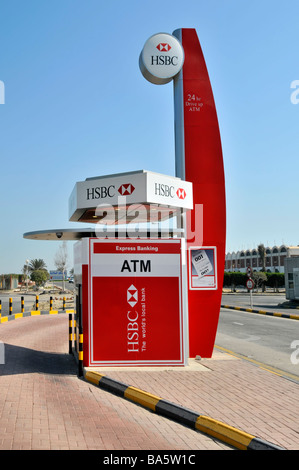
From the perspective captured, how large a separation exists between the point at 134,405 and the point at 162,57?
8.45 metres

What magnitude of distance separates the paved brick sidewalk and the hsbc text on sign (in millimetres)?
416

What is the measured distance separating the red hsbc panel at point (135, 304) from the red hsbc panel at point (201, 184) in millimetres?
1210

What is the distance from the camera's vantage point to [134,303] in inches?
389

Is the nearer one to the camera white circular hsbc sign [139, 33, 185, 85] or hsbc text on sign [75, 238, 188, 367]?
hsbc text on sign [75, 238, 188, 367]

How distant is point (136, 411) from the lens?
22.7 ft

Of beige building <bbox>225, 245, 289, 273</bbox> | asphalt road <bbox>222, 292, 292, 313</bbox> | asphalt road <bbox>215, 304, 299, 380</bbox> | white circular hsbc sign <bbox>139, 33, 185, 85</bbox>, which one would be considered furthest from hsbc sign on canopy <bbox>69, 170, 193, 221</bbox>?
beige building <bbox>225, 245, 289, 273</bbox>

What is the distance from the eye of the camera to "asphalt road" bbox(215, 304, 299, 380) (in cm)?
1147

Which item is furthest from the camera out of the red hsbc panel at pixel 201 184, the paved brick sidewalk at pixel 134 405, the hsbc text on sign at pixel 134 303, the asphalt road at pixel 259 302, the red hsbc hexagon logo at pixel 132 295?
the asphalt road at pixel 259 302

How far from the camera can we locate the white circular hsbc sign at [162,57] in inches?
461

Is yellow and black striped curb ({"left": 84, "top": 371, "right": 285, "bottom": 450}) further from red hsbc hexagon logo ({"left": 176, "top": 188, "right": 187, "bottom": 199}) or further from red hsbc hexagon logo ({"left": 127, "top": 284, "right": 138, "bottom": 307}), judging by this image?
red hsbc hexagon logo ({"left": 176, "top": 188, "right": 187, "bottom": 199})

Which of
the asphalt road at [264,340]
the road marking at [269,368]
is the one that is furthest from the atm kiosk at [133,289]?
the asphalt road at [264,340]

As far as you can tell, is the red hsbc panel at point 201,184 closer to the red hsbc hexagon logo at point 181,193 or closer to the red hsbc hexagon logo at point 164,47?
the red hsbc hexagon logo at point 164,47

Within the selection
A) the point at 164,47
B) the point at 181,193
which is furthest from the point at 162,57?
the point at 181,193
